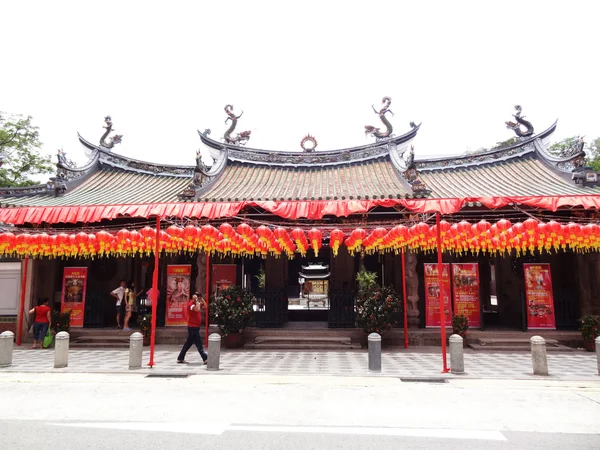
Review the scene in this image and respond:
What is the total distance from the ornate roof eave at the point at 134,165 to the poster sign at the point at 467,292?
→ 11.4 meters

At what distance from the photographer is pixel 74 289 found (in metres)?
13.1

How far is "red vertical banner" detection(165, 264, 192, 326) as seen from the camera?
1274cm

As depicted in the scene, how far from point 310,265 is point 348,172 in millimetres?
6003

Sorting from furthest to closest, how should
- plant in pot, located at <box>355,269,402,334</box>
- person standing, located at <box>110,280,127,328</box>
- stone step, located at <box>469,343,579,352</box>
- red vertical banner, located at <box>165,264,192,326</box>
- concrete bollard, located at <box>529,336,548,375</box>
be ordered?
person standing, located at <box>110,280,127,328</box> < red vertical banner, located at <box>165,264,192,326</box> < stone step, located at <box>469,343,579,352</box> < plant in pot, located at <box>355,269,402,334</box> < concrete bollard, located at <box>529,336,548,375</box>

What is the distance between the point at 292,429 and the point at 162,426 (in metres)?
1.77

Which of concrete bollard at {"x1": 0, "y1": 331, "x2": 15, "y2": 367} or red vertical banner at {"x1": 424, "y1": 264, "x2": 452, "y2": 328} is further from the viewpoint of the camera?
red vertical banner at {"x1": 424, "y1": 264, "x2": 452, "y2": 328}

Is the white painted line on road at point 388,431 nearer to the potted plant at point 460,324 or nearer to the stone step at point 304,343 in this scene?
the stone step at point 304,343

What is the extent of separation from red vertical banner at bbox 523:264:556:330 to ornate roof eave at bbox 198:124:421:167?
6.88 metres

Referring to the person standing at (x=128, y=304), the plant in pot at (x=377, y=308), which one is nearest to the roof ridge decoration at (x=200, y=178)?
the person standing at (x=128, y=304)

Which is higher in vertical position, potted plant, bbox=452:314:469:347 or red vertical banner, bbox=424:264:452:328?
red vertical banner, bbox=424:264:452:328

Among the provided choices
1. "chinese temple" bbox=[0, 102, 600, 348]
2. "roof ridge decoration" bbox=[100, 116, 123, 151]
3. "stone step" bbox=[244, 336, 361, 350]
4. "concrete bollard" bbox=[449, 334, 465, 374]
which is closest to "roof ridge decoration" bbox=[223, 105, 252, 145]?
"chinese temple" bbox=[0, 102, 600, 348]

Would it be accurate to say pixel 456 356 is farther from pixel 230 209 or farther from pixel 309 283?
pixel 309 283

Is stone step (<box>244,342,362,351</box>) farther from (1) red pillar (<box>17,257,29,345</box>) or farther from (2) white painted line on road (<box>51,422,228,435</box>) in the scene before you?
(1) red pillar (<box>17,257,29,345</box>)

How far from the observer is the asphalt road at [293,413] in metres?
4.47
